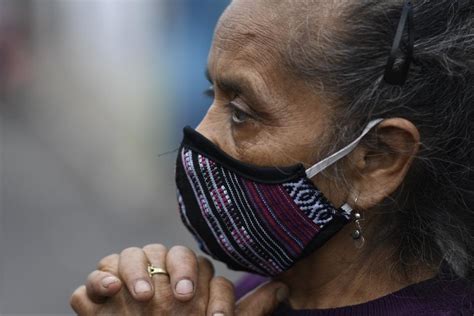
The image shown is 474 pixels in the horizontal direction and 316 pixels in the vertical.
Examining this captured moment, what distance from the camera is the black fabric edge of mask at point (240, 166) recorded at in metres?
2.41

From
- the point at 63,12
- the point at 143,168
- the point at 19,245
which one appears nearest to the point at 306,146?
the point at 19,245

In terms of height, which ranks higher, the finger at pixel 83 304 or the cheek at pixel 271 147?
the cheek at pixel 271 147

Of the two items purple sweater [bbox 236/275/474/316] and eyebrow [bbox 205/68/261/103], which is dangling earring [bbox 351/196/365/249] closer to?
purple sweater [bbox 236/275/474/316]

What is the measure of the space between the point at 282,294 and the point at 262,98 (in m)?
0.68

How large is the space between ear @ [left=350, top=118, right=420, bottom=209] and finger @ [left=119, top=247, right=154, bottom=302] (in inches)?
26.3

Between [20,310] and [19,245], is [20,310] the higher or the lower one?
the higher one

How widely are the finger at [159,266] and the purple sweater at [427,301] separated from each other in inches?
21.3

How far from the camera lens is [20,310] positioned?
22.0ft

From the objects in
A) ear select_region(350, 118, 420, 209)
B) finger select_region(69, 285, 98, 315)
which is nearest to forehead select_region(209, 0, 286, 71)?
ear select_region(350, 118, 420, 209)

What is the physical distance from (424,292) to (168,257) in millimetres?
789

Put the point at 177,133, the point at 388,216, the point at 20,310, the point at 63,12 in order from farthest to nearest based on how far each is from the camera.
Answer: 1. the point at 63,12
2. the point at 177,133
3. the point at 20,310
4. the point at 388,216

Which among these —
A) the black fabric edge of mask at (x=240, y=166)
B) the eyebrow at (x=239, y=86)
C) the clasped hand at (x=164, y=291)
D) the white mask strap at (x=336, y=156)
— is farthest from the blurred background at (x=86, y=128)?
the white mask strap at (x=336, y=156)

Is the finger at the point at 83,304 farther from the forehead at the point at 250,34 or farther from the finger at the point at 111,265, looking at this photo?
the forehead at the point at 250,34

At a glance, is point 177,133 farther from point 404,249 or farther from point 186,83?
point 404,249
